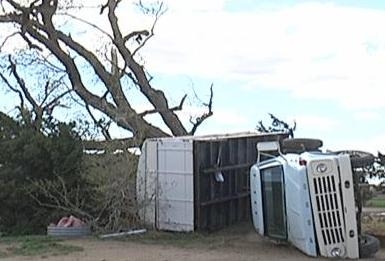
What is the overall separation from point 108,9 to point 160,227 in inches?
458

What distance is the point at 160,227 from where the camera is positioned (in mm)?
18203

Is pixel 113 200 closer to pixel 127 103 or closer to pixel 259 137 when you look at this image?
pixel 259 137

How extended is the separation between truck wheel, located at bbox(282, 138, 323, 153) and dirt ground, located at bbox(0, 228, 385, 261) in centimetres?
170

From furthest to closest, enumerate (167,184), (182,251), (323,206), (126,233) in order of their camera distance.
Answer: (167,184)
(126,233)
(182,251)
(323,206)

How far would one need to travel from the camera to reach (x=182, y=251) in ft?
49.8

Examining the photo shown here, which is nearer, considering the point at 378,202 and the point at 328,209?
the point at 328,209

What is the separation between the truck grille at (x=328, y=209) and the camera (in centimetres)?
1419

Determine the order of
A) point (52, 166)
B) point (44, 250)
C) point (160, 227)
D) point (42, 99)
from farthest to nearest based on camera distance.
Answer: point (42, 99) → point (52, 166) → point (160, 227) → point (44, 250)

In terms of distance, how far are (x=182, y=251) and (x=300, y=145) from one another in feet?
10.6

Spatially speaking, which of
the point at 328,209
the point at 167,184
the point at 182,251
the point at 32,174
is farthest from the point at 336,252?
the point at 32,174

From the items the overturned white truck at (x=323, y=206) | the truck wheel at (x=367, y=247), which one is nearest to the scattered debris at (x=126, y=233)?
the overturned white truck at (x=323, y=206)

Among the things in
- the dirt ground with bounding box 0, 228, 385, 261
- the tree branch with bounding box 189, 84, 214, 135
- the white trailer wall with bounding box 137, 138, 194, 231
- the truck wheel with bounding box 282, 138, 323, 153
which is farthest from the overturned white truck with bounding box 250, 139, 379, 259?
the tree branch with bounding box 189, 84, 214, 135

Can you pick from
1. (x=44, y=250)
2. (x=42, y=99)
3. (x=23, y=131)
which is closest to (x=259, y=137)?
(x=23, y=131)

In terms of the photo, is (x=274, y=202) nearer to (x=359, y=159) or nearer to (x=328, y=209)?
(x=328, y=209)
